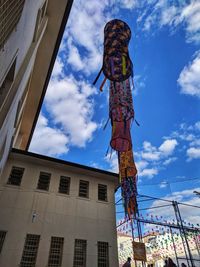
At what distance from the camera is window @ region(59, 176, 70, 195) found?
12590 mm

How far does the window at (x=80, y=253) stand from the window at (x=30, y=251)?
2.10 meters

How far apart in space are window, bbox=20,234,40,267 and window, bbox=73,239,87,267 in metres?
2.10

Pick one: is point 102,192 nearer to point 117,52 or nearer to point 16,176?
point 16,176

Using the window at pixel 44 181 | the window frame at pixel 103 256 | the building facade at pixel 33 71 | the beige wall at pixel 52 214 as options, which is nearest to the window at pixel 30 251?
the beige wall at pixel 52 214

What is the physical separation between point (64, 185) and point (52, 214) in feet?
6.62

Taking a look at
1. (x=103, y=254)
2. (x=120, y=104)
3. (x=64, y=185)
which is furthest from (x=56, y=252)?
(x=120, y=104)

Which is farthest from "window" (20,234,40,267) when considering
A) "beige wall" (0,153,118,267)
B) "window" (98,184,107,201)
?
"window" (98,184,107,201)

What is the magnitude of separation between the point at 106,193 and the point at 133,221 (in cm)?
246

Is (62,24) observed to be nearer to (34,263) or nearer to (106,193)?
(106,193)

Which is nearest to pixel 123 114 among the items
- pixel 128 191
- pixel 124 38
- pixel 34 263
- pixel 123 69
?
pixel 123 69

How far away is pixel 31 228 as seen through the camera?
10.4m

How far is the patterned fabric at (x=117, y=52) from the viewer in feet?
30.2

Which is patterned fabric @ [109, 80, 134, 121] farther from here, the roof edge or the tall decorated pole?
the roof edge

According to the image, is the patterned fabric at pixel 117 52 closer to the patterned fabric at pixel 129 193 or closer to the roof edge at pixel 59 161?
the patterned fabric at pixel 129 193
